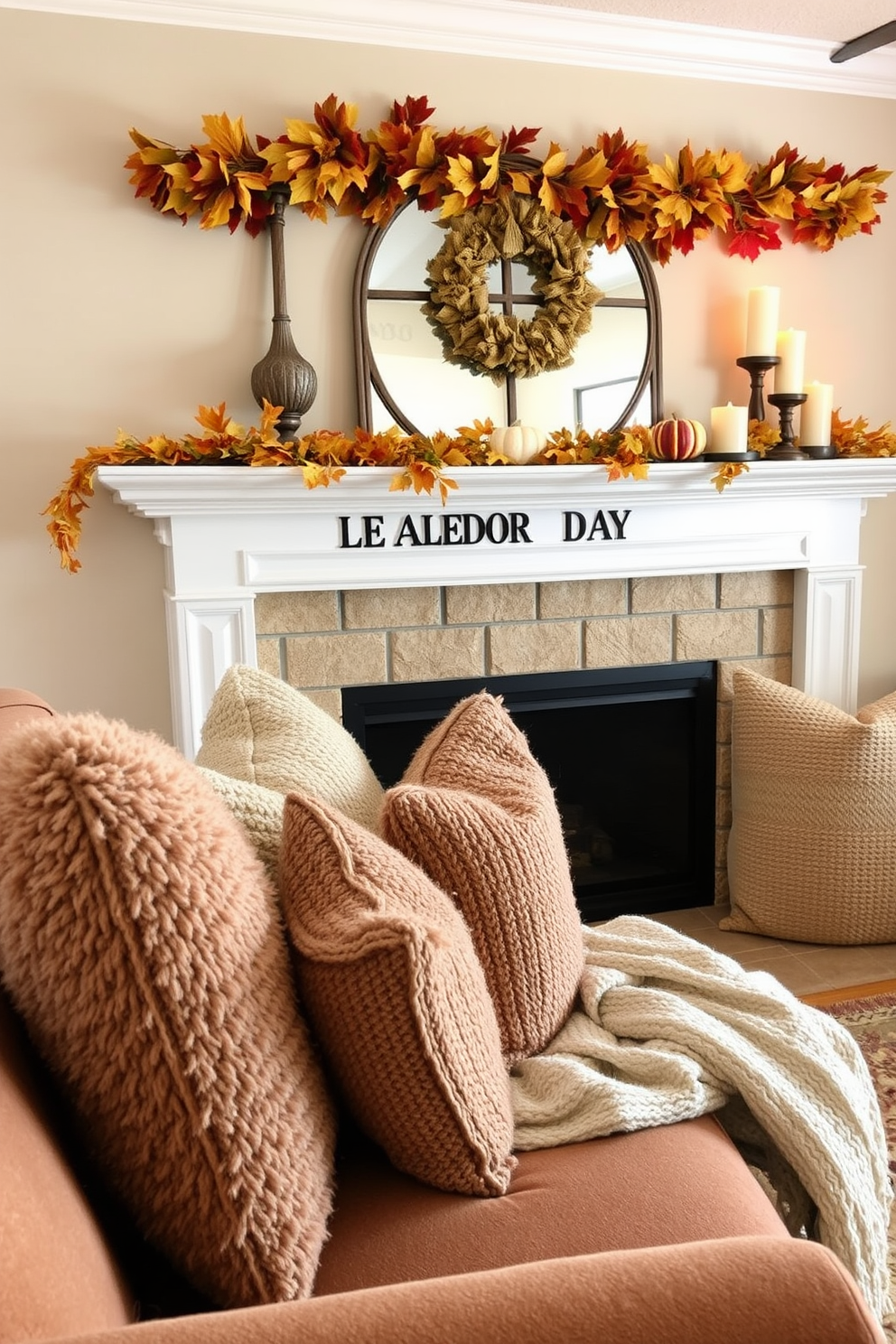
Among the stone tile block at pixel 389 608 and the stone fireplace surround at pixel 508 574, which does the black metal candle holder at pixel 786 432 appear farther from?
the stone tile block at pixel 389 608

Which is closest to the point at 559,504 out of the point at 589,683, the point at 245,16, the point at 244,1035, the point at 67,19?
the point at 589,683

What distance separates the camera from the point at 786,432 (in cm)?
270

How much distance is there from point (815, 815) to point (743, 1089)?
1.61m

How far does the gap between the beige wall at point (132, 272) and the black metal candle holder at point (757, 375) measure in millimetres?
567

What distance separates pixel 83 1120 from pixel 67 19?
7.56 feet

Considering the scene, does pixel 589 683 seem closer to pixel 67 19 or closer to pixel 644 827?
pixel 644 827

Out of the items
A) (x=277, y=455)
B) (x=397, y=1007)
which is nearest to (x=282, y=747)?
(x=397, y=1007)

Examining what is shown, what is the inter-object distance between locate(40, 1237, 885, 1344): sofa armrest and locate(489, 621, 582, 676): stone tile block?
2.06 metres

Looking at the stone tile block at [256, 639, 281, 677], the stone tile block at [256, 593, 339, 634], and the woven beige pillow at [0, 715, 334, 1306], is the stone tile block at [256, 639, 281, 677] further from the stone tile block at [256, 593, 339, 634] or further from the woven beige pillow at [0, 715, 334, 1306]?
the woven beige pillow at [0, 715, 334, 1306]

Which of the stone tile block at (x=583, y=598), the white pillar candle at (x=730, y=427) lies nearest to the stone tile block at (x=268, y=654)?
the stone tile block at (x=583, y=598)

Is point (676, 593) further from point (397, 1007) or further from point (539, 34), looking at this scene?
point (397, 1007)

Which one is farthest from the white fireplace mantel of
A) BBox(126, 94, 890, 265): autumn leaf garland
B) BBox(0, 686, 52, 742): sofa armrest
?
BBox(0, 686, 52, 742): sofa armrest

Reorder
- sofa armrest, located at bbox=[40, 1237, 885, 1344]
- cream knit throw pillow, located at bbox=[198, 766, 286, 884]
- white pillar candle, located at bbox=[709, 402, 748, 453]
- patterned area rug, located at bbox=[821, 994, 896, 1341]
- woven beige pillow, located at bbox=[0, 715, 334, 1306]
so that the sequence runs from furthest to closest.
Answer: white pillar candle, located at bbox=[709, 402, 748, 453] < patterned area rug, located at bbox=[821, 994, 896, 1341] < cream knit throw pillow, located at bbox=[198, 766, 286, 884] < woven beige pillow, located at bbox=[0, 715, 334, 1306] < sofa armrest, located at bbox=[40, 1237, 885, 1344]

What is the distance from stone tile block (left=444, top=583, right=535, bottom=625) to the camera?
2588 millimetres
